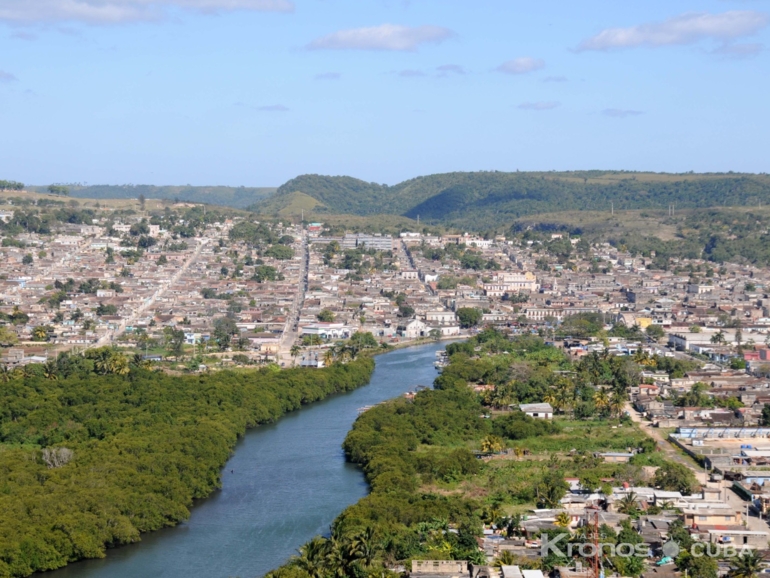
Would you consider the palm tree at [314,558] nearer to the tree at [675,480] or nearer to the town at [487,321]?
the town at [487,321]

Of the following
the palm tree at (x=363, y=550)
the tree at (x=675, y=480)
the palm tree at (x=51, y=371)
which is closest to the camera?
the palm tree at (x=363, y=550)

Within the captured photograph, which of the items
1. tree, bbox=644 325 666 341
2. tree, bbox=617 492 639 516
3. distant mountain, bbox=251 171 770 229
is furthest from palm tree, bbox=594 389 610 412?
distant mountain, bbox=251 171 770 229

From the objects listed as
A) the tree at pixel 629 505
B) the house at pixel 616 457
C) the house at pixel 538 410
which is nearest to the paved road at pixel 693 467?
the house at pixel 616 457

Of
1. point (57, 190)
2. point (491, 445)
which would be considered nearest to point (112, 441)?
point (491, 445)

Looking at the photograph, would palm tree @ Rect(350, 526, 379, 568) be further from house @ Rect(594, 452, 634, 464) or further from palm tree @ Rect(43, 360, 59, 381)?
palm tree @ Rect(43, 360, 59, 381)

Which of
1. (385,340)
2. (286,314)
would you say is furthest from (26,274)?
(385,340)

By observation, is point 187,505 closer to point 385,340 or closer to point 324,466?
point 324,466
